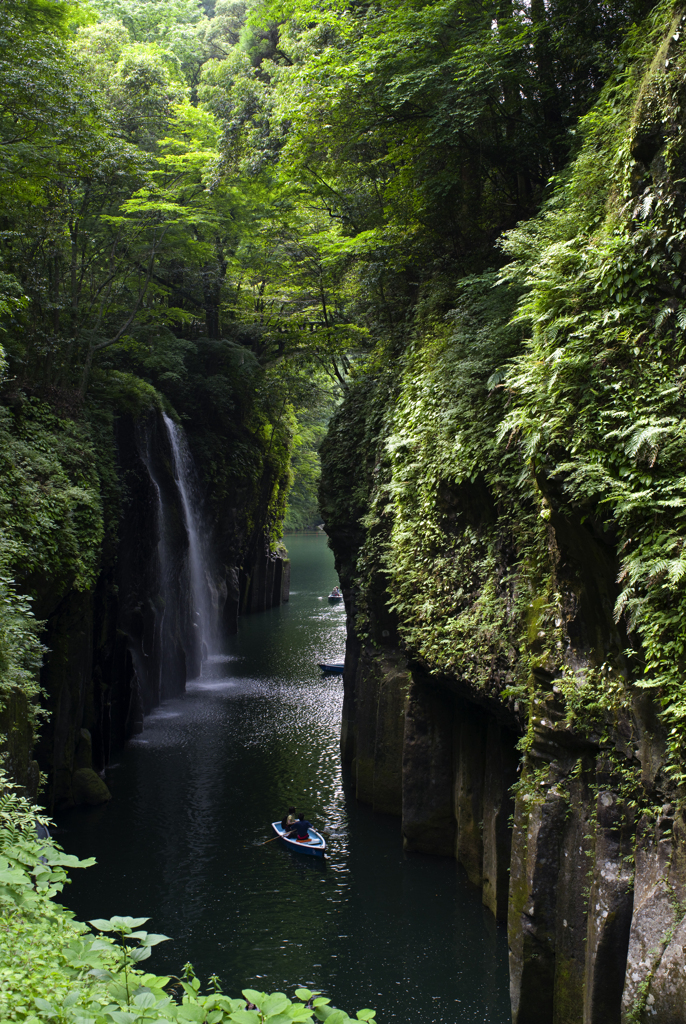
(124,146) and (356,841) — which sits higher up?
(124,146)

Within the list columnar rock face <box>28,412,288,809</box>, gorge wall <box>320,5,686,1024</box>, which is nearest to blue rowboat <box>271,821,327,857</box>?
gorge wall <box>320,5,686,1024</box>

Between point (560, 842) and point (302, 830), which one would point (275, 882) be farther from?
point (560, 842)

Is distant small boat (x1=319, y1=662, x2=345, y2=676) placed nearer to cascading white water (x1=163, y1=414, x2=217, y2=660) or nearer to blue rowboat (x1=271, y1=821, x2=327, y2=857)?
cascading white water (x1=163, y1=414, x2=217, y2=660)

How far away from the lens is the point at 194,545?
24500mm

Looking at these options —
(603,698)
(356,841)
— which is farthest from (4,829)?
(356,841)

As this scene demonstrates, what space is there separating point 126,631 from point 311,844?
9.30 metres

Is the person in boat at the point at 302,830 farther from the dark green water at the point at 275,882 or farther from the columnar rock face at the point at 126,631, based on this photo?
the columnar rock face at the point at 126,631

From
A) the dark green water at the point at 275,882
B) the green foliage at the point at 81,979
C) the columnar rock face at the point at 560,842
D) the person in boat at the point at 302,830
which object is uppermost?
the green foliage at the point at 81,979

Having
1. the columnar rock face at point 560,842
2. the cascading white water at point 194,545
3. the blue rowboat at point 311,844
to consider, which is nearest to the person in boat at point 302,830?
the blue rowboat at point 311,844

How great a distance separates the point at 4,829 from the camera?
4961 millimetres

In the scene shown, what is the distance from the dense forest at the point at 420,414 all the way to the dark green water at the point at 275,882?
899 millimetres

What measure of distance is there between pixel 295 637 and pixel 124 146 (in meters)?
20.3

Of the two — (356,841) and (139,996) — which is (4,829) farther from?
(356,841)

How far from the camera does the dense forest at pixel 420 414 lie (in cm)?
641
